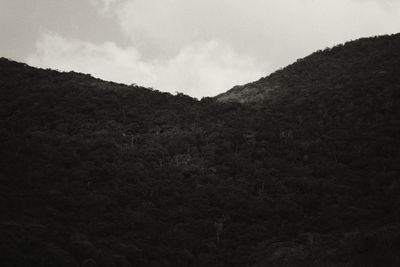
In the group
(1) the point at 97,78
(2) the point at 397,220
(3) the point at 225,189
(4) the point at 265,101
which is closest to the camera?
Answer: (2) the point at 397,220

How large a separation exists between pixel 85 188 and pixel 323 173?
1270cm

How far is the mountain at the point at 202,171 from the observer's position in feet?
52.8

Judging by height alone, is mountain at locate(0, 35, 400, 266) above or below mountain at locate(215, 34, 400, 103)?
below

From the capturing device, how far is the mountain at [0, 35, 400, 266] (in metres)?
16.1

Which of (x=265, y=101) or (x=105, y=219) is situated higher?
(x=265, y=101)

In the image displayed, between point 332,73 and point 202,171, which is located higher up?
point 332,73

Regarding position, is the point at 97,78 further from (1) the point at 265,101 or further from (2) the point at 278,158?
(2) the point at 278,158

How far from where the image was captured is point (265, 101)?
130 feet

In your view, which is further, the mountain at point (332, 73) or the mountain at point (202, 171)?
the mountain at point (332, 73)

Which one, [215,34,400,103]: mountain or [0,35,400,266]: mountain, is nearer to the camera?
[0,35,400,266]: mountain

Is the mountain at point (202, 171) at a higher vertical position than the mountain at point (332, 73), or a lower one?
lower

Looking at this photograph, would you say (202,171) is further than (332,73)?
No

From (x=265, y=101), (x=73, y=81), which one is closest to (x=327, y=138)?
(x=265, y=101)

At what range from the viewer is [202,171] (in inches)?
1057
